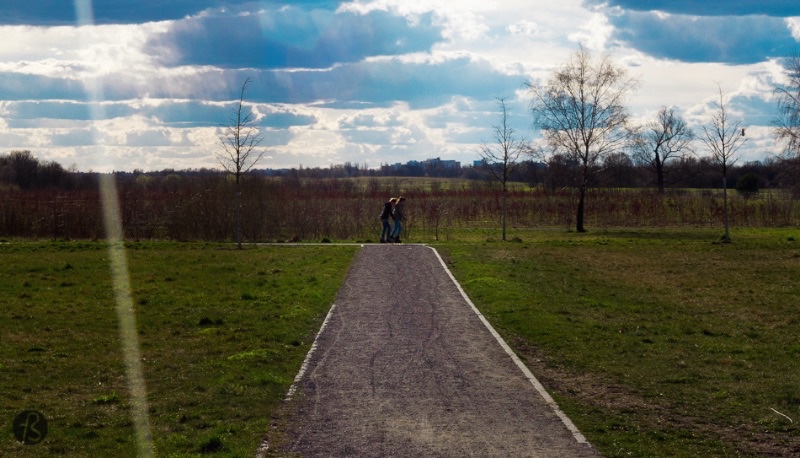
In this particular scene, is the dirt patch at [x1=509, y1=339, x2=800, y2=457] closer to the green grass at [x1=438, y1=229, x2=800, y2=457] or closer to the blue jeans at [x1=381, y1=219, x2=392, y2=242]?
the green grass at [x1=438, y1=229, x2=800, y2=457]

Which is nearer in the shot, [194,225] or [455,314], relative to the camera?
[455,314]

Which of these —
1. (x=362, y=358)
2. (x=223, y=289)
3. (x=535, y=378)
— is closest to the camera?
(x=535, y=378)

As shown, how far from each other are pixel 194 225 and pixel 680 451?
32504mm

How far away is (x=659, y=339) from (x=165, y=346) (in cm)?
799

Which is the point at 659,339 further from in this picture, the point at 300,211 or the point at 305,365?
the point at 300,211

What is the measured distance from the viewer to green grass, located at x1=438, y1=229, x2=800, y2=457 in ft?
28.8

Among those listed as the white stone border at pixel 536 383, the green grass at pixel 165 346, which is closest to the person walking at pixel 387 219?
the green grass at pixel 165 346

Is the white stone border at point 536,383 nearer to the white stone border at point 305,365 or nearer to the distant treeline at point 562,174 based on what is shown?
the white stone border at point 305,365

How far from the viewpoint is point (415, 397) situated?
9.90m

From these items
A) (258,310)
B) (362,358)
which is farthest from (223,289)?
(362,358)

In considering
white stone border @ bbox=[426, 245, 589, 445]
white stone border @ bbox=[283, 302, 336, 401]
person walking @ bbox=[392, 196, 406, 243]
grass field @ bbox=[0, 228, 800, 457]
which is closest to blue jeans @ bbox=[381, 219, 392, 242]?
person walking @ bbox=[392, 196, 406, 243]

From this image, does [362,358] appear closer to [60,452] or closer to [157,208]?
[60,452]

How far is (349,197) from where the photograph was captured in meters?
48.8

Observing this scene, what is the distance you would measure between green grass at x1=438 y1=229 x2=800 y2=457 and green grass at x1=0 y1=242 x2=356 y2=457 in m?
3.62
